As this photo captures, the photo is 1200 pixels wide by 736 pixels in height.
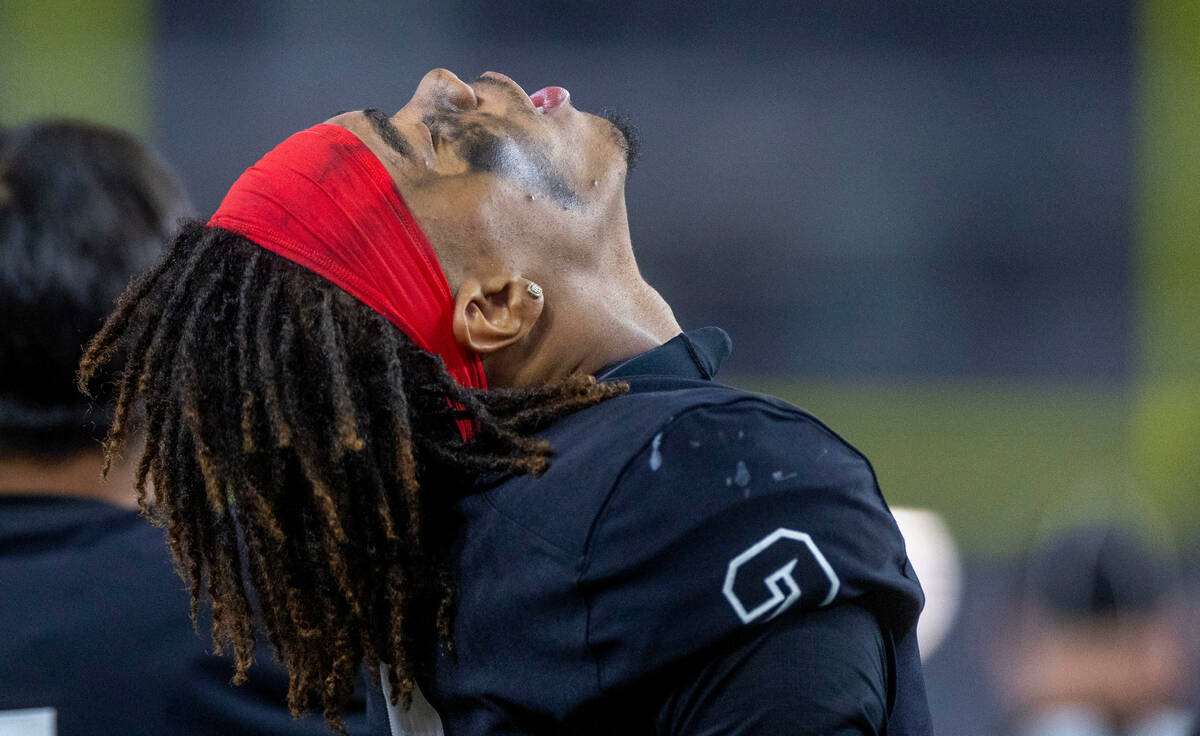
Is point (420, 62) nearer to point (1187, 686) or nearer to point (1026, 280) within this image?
point (1026, 280)

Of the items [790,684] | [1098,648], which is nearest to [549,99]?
→ [790,684]

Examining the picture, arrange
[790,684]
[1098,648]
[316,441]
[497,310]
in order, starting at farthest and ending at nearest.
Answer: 1. [1098,648]
2. [497,310]
3. [316,441]
4. [790,684]

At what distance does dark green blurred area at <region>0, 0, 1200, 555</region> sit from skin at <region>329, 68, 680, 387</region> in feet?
10.7

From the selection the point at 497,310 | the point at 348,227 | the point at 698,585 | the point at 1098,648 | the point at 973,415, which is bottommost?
the point at 973,415

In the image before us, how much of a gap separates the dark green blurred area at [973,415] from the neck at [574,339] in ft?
10.8

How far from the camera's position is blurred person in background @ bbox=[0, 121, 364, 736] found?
1.41m

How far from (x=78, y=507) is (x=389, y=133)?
0.69 m

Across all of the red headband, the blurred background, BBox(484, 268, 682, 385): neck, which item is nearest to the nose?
the red headband

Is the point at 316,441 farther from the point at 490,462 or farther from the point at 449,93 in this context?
the point at 449,93

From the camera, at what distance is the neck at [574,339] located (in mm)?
1226

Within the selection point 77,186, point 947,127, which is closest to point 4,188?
point 77,186

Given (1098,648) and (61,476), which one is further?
(1098,648)

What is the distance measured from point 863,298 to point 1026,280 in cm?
64

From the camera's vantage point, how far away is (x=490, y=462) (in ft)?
3.45
